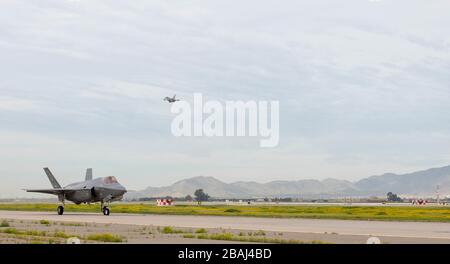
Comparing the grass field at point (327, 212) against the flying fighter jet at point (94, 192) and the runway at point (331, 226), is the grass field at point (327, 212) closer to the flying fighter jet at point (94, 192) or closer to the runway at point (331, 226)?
the flying fighter jet at point (94, 192)

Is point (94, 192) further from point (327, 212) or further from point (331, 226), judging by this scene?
point (331, 226)

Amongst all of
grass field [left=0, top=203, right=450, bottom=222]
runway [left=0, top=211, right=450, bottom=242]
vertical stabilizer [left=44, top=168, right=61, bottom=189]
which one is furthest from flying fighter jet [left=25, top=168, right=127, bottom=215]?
runway [left=0, top=211, right=450, bottom=242]

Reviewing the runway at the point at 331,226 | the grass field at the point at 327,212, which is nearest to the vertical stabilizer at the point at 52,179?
the grass field at the point at 327,212

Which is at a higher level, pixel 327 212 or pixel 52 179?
pixel 52 179

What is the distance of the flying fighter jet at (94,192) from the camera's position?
234 feet

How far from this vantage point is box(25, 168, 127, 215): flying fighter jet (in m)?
71.4

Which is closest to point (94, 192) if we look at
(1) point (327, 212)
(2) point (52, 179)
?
(2) point (52, 179)

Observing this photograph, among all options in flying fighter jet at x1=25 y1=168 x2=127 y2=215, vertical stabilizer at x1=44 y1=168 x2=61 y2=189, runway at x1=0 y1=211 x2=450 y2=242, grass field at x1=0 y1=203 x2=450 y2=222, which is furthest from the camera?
vertical stabilizer at x1=44 y1=168 x2=61 y2=189

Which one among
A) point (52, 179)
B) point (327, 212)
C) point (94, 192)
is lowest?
point (327, 212)

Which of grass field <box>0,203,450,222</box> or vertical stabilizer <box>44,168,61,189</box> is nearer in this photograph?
grass field <box>0,203,450,222</box>

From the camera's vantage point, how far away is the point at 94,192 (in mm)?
72125

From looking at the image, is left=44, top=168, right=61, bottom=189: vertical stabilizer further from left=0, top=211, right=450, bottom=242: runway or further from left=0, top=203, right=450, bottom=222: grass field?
left=0, top=211, right=450, bottom=242: runway
